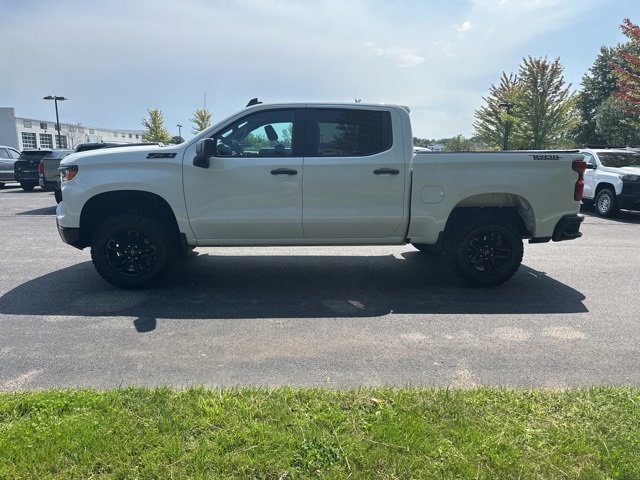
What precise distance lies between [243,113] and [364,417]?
3707mm

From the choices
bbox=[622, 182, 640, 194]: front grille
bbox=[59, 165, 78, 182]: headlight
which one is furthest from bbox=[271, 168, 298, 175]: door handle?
bbox=[622, 182, 640, 194]: front grille

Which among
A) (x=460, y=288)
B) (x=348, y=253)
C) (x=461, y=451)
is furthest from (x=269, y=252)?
(x=461, y=451)

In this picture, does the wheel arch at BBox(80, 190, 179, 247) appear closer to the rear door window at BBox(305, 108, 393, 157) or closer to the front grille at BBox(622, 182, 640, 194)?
the rear door window at BBox(305, 108, 393, 157)

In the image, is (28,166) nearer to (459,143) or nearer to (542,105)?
(542,105)

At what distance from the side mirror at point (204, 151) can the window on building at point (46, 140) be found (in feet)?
236

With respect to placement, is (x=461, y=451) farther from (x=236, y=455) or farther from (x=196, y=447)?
(x=196, y=447)

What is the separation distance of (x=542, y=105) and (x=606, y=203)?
16.5 meters

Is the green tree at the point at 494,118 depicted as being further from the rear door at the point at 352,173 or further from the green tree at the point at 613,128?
the rear door at the point at 352,173

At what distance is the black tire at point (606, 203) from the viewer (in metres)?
11.9

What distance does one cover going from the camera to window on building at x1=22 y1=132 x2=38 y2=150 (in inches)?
2356

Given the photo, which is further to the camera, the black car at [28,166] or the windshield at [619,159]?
the black car at [28,166]

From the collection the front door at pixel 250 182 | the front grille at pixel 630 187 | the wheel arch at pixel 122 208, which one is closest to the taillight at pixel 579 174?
the front door at pixel 250 182

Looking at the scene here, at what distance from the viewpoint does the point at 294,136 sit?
528 centimetres

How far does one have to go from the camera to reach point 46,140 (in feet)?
219
